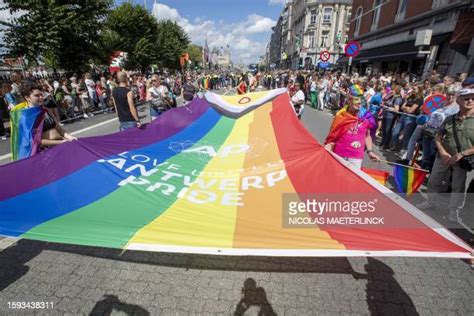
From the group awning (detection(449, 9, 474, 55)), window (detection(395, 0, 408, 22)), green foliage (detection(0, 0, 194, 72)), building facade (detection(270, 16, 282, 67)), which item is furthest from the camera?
building facade (detection(270, 16, 282, 67))

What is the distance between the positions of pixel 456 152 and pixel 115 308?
4441 millimetres

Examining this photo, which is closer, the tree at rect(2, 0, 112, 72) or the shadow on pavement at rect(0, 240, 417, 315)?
the shadow on pavement at rect(0, 240, 417, 315)

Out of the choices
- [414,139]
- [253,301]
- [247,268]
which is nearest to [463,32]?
[414,139]

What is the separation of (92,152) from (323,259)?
10.7 feet

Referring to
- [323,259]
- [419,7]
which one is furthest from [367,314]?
[419,7]

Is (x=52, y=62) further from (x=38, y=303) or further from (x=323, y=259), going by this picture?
(x=323, y=259)

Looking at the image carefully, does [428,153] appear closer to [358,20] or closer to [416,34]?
[416,34]

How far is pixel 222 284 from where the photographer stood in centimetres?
283

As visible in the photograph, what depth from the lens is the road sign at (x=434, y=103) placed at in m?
5.86

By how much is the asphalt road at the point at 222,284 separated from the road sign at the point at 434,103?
4022mm

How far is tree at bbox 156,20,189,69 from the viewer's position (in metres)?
36.4

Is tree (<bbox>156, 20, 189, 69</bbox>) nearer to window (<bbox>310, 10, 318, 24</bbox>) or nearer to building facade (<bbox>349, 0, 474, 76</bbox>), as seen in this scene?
building facade (<bbox>349, 0, 474, 76</bbox>)

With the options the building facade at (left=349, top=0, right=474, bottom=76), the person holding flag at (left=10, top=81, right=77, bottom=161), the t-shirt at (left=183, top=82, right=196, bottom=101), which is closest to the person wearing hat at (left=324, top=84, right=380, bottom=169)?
the person holding flag at (left=10, top=81, right=77, bottom=161)
